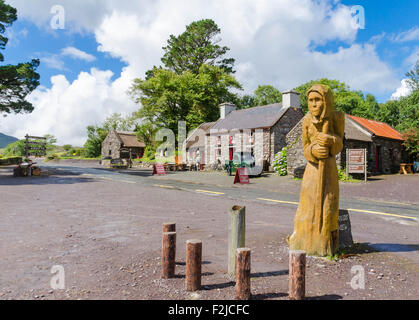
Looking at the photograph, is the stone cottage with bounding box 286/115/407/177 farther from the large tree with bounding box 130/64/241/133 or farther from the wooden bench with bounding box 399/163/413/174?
the large tree with bounding box 130/64/241/133

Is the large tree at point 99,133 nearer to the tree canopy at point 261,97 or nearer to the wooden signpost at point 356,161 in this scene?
the tree canopy at point 261,97

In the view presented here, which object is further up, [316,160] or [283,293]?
[316,160]

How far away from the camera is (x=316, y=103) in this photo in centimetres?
491

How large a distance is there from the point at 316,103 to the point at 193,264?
3.32 m

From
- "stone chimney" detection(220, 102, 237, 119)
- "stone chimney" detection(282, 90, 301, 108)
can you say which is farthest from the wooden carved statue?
"stone chimney" detection(220, 102, 237, 119)

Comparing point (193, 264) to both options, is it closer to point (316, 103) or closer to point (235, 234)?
point (235, 234)

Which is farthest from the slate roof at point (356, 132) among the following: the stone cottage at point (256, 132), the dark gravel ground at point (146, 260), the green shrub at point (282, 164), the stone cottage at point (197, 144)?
the stone cottage at point (197, 144)

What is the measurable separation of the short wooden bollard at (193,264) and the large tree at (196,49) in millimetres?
48741

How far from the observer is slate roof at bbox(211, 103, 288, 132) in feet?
99.6

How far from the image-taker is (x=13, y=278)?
13.6 ft

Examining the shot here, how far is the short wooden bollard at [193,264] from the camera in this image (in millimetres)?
3760
